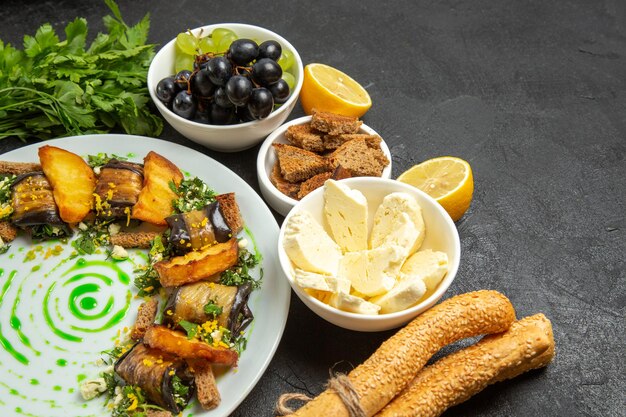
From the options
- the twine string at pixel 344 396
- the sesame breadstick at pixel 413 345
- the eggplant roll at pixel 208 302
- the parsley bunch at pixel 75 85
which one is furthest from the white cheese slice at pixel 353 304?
the parsley bunch at pixel 75 85

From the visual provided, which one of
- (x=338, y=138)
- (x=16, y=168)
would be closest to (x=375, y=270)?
(x=338, y=138)

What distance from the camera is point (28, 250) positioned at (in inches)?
125

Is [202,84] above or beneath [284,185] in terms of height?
above

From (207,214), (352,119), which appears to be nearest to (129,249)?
(207,214)

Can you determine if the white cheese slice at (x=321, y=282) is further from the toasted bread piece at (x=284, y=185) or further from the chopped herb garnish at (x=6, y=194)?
the chopped herb garnish at (x=6, y=194)

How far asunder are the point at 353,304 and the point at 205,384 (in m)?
0.69

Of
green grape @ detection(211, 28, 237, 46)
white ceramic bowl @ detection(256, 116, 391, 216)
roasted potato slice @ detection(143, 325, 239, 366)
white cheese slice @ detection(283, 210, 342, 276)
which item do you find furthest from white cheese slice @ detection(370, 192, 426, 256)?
green grape @ detection(211, 28, 237, 46)

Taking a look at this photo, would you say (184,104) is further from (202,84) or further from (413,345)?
(413,345)

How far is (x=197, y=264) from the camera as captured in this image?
2893mm

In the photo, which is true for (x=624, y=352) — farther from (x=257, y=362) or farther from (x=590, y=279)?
(x=257, y=362)

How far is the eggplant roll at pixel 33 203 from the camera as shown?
3.11m

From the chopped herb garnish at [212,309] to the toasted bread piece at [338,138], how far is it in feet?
3.76

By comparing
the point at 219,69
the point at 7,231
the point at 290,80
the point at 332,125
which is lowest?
the point at 7,231

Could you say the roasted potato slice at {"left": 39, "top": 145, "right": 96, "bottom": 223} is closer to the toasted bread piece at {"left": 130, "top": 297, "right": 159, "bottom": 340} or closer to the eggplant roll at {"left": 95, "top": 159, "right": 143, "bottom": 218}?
the eggplant roll at {"left": 95, "top": 159, "right": 143, "bottom": 218}
